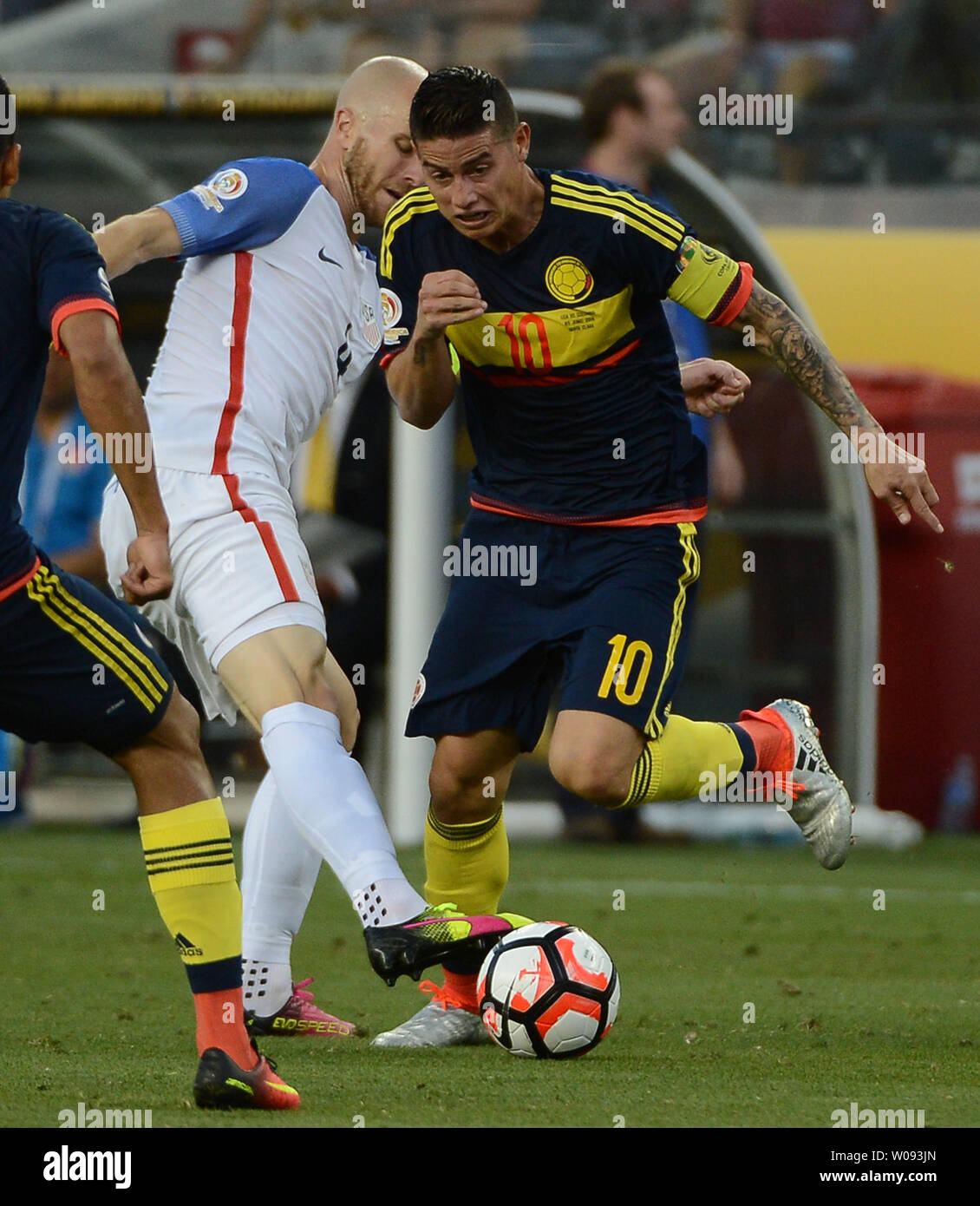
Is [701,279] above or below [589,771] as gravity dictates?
above

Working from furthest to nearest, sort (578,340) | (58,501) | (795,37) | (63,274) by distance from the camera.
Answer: (795,37), (58,501), (578,340), (63,274)

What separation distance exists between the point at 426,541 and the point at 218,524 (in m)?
5.41

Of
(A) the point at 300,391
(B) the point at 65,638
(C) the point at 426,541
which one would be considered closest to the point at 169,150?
(C) the point at 426,541

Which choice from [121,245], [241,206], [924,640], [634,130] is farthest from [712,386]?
[924,640]

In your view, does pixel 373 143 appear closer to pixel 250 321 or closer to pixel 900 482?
pixel 250 321

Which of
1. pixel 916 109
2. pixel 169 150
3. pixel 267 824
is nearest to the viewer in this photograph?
pixel 267 824

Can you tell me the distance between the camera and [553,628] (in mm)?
5016

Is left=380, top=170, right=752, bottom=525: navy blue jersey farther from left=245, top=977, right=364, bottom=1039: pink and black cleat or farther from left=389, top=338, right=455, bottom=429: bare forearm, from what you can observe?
left=245, top=977, right=364, bottom=1039: pink and black cleat

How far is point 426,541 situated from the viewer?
9875 millimetres

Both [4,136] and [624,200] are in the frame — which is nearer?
[4,136]

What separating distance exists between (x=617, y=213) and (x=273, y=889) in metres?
1.80

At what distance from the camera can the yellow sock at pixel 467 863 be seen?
5.05m

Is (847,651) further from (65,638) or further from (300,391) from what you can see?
(65,638)

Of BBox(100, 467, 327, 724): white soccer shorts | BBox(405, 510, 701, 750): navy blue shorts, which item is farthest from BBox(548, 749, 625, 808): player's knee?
BBox(100, 467, 327, 724): white soccer shorts
